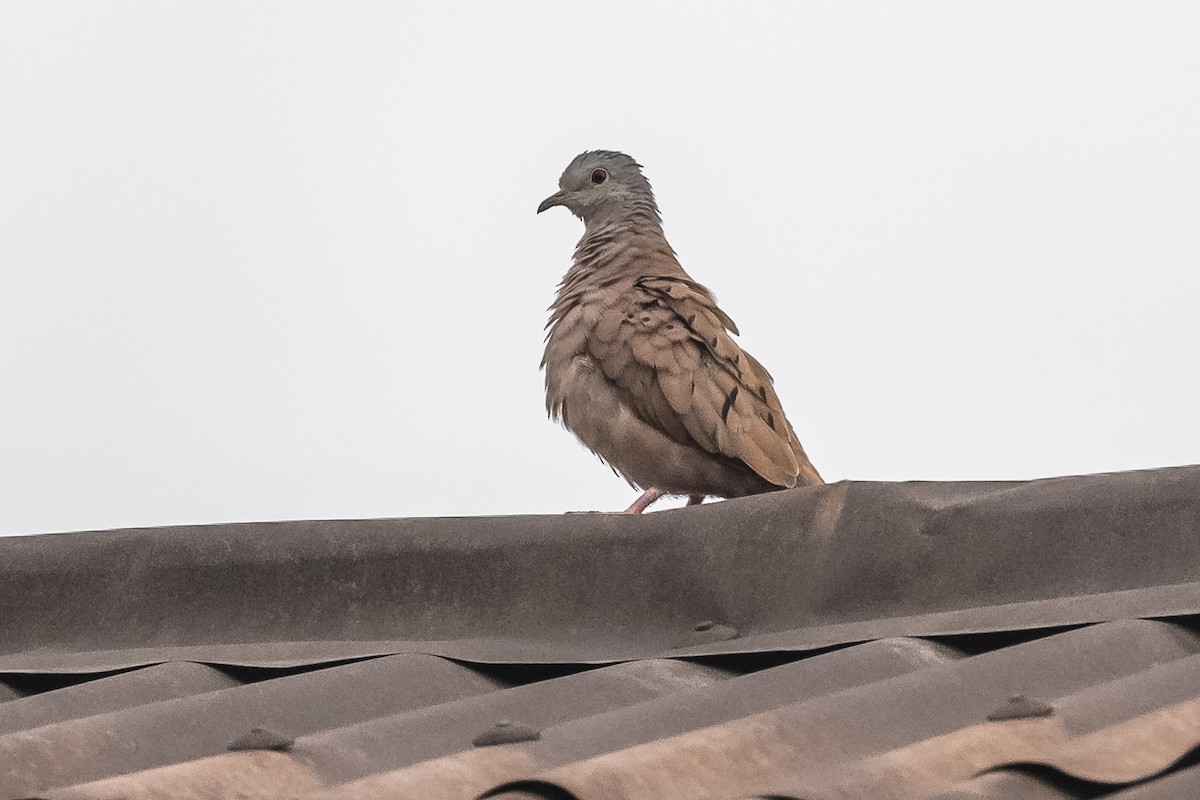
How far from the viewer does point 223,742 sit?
7.63 ft

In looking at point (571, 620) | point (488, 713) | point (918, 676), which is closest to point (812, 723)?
point (918, 676)

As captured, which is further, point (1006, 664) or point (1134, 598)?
point (1134, 598)

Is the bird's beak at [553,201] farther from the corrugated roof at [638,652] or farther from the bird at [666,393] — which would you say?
the corrugated roof at [638,652]

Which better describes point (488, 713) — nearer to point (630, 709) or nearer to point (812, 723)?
point (630, 709)

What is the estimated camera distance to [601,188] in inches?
265

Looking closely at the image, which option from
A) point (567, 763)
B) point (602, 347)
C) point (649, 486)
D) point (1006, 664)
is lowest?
point (567, 763)

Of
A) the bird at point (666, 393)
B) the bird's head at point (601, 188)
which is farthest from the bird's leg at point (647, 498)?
the bird's head at point (601, 188)

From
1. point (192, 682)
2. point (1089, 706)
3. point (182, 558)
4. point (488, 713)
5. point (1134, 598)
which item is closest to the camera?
point (1089, 706)

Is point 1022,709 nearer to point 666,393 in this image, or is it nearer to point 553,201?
point 666,393

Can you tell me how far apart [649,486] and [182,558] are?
2486 millimetres

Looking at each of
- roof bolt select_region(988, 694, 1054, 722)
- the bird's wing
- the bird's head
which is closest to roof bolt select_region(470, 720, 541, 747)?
roof bolt select_region(988, 694, 1054, 722)

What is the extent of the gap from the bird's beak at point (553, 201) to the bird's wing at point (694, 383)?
1.51 metres

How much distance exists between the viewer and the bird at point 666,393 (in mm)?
5160

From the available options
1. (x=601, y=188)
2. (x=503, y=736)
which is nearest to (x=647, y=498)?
(x=601, y=188)
